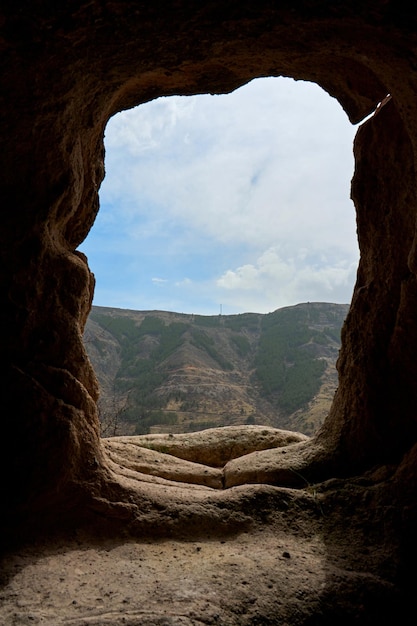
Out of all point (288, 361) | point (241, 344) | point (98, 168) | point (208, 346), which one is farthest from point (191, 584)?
point (241, 344)

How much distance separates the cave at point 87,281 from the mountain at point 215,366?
69.2 ft

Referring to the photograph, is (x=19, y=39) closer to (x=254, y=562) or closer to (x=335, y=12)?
(x=335, y=12)

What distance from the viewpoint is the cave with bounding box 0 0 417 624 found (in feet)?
9.23

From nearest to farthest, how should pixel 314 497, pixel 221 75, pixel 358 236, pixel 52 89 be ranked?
1. pixel 52 89
2. pixel 314 497
3. pixel 221 75
4. pixel 358 236

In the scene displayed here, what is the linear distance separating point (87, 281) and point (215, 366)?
136 feet

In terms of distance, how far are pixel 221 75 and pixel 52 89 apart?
1.90 metres

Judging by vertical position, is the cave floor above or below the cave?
below

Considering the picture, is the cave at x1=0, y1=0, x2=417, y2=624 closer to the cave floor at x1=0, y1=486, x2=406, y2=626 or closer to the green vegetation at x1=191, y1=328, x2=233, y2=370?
the cave floor at x1=0, y1=486, x2=406, y2=626

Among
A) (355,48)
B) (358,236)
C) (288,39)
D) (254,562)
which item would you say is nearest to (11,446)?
(254,562)

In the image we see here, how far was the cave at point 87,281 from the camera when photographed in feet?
9.23

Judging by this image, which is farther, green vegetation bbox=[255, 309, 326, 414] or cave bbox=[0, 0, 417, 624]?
green vegetation bbox=[255, 309, 326, 414]

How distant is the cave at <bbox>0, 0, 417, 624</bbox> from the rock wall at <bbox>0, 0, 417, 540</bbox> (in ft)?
0.05

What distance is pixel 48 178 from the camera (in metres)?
3.55

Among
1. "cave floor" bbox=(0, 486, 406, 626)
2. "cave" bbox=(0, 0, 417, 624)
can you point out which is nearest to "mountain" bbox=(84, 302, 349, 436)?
"cave" bbox=(0, 0, 417, 624)
